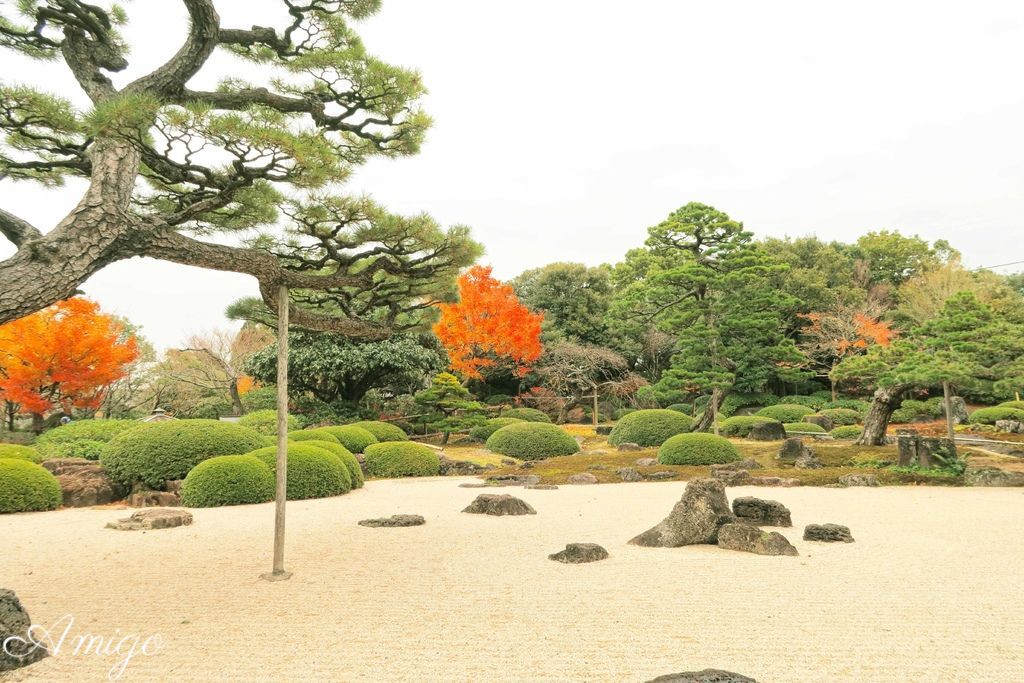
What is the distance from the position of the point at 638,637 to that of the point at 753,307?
1548 cm

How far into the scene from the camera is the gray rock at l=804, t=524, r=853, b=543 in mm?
6195

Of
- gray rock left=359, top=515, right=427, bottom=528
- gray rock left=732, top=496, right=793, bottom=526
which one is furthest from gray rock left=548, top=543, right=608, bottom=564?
gray rock left=732, top=496, right=793, bottom=526

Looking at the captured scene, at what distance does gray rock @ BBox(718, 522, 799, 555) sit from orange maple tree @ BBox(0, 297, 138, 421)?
719 inches

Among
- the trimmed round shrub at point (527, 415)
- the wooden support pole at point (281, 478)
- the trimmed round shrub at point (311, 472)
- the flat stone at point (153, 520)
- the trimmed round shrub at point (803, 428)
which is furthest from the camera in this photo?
the trimmed round shrub at point (527, 415)

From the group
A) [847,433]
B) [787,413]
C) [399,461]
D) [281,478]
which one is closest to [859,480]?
[847,433]

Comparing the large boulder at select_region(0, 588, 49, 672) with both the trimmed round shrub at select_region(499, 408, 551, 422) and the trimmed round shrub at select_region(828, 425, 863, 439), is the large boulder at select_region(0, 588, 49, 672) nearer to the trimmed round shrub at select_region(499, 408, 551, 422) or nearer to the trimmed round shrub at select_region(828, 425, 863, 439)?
the trimmed round shrub at select_region(499, 408, 551, 422)

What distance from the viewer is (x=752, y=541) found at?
18.8 ft

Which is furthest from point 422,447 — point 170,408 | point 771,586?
point 170,408

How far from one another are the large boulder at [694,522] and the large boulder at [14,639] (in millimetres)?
4790

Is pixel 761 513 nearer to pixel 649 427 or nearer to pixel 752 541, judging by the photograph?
pixel 752 541

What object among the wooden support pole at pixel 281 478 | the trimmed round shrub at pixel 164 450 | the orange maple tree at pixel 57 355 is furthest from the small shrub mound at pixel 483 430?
the wooden support pole at pixel 281 478

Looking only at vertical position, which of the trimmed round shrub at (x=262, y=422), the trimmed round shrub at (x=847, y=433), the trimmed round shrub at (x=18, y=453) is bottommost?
the trimmed round shrub at (x=847, y=433)

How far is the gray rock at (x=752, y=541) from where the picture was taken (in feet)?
18.4

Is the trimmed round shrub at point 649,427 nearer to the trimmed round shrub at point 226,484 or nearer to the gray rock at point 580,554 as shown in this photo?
the trimmed round shrub at point 226,484
